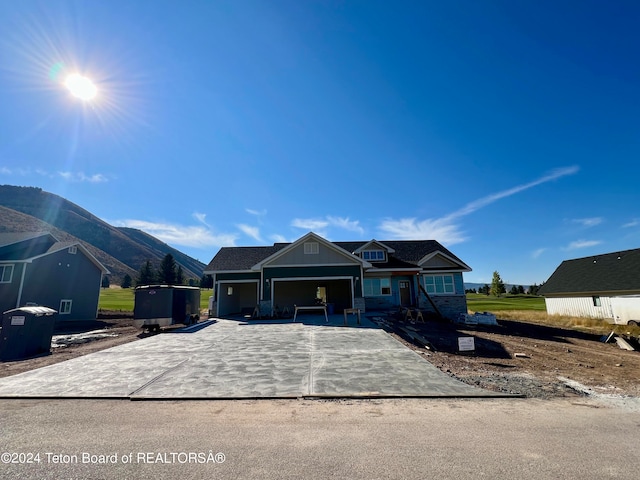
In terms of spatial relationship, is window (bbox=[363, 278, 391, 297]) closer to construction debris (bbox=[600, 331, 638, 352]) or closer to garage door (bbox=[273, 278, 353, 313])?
garage door (bbox=[273, 278, 353, 313])

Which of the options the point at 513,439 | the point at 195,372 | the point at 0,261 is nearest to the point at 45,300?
the point at 0,261

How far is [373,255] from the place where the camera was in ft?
84.8

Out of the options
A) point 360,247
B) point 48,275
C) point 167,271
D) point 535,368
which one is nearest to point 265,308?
point 360,247

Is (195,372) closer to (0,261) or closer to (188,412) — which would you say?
(188,412)

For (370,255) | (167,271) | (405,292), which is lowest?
(405,292)

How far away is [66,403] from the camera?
18.9 feet

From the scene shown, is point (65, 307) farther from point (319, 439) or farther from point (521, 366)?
point (521, 366)

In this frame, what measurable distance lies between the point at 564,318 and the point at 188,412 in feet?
110

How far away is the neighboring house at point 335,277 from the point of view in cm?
2067

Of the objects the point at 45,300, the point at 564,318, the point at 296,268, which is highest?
the point at 296,268

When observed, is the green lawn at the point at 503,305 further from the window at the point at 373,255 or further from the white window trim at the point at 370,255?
the window at the point at 373,255

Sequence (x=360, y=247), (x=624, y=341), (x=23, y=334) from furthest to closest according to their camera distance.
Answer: (x=360, y=247)
(x=624, y=341)
(x=23, y=334)

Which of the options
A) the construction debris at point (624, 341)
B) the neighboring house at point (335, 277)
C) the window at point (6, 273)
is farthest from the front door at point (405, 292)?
the window at point (6, 273)

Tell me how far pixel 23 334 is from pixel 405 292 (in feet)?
74.8
